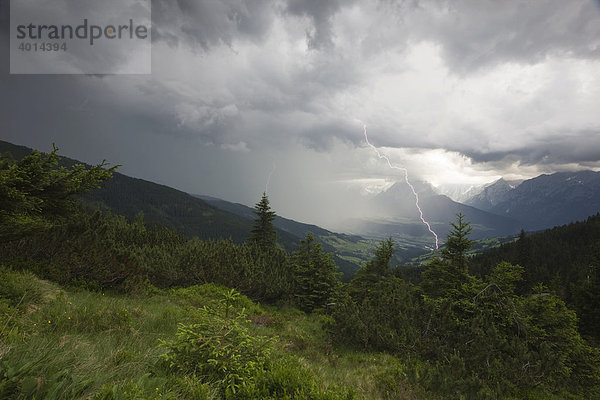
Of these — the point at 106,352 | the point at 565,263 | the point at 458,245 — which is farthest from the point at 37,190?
the point at 565,263

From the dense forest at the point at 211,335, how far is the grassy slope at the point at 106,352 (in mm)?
30

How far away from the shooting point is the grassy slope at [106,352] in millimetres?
3084

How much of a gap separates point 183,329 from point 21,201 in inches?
291

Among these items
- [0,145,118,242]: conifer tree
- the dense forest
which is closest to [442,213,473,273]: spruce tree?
the dense forest

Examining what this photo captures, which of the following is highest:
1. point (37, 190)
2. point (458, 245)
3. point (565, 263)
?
point (37, 190)

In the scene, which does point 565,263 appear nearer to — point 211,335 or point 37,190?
point 211,335

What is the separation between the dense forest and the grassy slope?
0.03 m

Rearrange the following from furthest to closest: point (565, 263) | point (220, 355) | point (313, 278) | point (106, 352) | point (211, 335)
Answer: point (565, 263), point (313, 278), point (211, 335), point (220, 355), point (106, 352)

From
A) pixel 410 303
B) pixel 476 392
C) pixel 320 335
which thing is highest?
pixel 410 303

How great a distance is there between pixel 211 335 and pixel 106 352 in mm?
1830

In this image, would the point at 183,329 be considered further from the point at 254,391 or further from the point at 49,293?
the point at 49,293

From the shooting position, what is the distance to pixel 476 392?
24.2 ft

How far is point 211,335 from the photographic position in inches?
205

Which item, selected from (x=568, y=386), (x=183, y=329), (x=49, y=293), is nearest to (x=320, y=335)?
(x=183, y=329)
